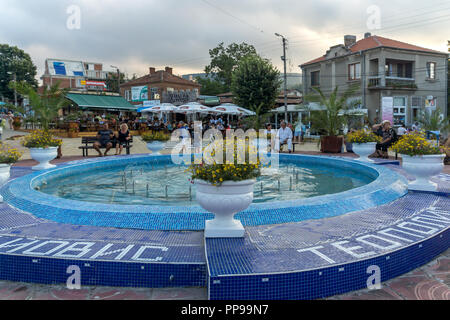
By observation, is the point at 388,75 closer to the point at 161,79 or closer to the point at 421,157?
the point at 161,79

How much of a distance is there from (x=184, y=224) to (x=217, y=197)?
3.01 feet

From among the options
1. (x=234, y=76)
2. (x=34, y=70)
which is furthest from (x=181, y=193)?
(x=34, y=70)

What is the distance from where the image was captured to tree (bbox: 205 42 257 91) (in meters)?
51.4

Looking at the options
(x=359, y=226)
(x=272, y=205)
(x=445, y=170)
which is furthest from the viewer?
(x=445, y=170)

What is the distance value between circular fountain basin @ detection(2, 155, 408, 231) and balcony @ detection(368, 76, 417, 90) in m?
18.0

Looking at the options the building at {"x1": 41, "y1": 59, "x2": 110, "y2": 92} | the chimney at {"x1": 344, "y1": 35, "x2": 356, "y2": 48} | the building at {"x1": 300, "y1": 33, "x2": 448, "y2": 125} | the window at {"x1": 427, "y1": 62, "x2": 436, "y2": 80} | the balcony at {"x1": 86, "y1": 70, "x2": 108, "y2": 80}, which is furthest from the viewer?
the balcony at {"x1": 86, "y1": 70, "x2": 108, "y2": 80}

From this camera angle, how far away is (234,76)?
2700 cm

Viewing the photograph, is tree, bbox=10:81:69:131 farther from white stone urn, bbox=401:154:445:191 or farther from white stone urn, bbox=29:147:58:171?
white stone urn, bbox=401:154:445:191

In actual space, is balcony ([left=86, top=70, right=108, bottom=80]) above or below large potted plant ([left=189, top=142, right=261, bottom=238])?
above

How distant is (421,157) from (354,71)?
24927mm

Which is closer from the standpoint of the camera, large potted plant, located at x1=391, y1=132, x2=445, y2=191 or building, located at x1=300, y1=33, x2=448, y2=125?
large potted plant, located at x1=391, y1=132, x2=445, y2=191

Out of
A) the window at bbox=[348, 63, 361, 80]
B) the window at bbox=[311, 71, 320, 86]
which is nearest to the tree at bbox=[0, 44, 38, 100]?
the window at bbox=[311, 71, 320, 86]

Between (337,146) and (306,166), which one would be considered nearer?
(306,166)

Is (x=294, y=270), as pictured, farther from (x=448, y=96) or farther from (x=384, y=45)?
(x=448, y=96)
